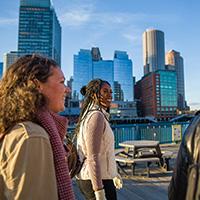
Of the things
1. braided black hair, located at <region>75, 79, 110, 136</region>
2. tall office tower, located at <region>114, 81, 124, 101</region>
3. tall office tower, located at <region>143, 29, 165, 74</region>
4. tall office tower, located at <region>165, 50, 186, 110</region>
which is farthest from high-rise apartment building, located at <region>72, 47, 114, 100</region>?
braided black hair, located at <region>75, 79, 110, 136</region>

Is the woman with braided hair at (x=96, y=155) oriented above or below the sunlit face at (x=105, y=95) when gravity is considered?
below

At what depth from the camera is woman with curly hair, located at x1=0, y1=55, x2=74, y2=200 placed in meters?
1.01

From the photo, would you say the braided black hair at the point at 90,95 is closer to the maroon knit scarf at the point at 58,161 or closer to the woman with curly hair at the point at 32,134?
the woman with curly hair at the point at 32,134

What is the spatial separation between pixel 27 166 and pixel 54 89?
49cm

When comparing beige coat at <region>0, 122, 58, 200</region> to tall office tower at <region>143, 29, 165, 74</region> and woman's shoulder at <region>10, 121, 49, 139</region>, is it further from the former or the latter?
tall office tower at <region>143, 29, 165, 74</region>

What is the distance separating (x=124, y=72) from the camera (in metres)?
140

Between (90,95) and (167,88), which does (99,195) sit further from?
(167,88)

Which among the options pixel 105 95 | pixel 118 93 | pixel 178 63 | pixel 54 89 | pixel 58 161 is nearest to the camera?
pixel 58 161

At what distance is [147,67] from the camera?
18912cm

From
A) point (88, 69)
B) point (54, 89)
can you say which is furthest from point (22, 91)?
point (88, 69)

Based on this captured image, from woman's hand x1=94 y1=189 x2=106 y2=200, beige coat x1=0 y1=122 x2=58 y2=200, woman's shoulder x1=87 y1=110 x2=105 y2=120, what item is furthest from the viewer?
woman's shoulder x1=87 y1=110 x2=105 y2=120

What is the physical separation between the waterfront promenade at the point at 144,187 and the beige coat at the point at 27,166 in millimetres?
3417

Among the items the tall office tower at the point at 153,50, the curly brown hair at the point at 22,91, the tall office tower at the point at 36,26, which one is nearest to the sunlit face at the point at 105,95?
the curly brown hair at the point at 22,91

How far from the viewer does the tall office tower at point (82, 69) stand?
132 meters
